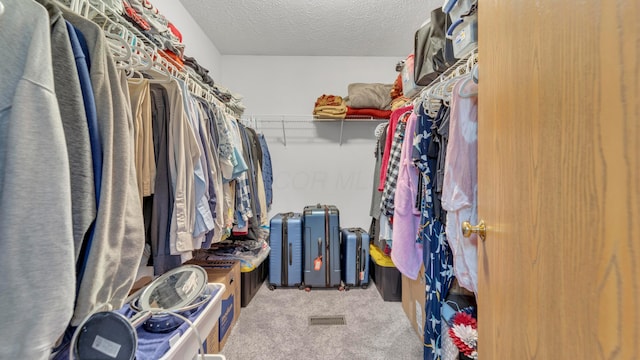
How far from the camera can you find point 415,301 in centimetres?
175

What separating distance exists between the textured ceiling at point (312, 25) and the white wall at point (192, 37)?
61 mm

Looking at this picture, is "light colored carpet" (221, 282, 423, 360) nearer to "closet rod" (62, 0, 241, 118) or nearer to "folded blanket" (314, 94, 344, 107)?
"closet rod" (62, 0, 241, 118)

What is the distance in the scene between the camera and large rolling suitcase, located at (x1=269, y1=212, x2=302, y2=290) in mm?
2391

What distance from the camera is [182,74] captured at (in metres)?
1.43

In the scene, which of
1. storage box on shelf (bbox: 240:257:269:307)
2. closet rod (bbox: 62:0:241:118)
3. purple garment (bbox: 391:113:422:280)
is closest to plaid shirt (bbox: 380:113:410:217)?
purple garment (bbox: 391:113:422:280)

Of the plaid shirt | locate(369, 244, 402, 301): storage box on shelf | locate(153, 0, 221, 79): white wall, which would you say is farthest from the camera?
locate(369, 244, 402, 301): storage box on shelf

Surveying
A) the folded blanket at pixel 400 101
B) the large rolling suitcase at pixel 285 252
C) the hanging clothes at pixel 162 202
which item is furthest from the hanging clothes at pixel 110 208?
the folded blanket at pixel 400 101

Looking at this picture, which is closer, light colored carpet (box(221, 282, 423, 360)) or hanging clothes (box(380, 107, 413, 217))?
light colored carpet (box(221, 282, 423, 360))

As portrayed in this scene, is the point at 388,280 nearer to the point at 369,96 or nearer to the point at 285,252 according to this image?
A: the point at 285,252

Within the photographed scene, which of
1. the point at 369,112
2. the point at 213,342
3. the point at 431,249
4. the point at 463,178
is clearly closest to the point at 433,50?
the point at 463,178

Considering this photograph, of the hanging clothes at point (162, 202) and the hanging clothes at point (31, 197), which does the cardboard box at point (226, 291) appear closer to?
the hanging clothes at point (162, 202)

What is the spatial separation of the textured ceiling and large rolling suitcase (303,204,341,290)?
173cm

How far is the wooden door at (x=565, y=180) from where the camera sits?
1.19ft

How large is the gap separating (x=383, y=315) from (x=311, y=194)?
1449 mm
